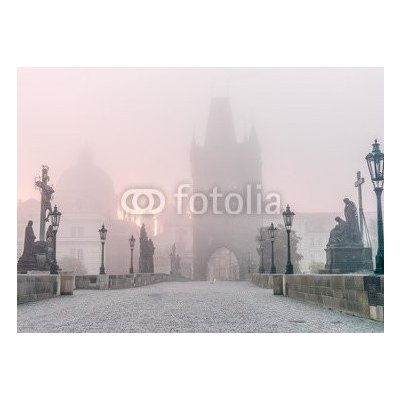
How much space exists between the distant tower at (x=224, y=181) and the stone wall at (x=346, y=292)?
64186 mm

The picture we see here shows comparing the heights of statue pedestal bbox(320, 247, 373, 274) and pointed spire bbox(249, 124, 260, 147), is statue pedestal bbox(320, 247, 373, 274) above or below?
below

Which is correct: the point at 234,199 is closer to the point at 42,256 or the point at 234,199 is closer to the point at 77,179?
the point at 77,179

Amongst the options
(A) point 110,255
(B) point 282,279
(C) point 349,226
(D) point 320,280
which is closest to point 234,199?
(A) point 110,255

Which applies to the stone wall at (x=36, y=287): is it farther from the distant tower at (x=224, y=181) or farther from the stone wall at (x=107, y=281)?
the distant tower at (x=224, y=181)

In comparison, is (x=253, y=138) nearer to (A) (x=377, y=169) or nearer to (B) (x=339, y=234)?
(B) (x=339, y=234)

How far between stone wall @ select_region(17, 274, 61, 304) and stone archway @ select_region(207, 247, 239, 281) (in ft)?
221

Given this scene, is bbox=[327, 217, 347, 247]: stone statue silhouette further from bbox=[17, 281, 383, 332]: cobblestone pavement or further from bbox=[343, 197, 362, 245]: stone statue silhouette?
bbox=[17, 281, 383, 332]: cobblestone pavement

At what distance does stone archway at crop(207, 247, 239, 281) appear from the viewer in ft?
295

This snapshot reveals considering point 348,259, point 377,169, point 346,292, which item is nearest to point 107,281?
point 348,259

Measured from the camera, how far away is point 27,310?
46.4 ft

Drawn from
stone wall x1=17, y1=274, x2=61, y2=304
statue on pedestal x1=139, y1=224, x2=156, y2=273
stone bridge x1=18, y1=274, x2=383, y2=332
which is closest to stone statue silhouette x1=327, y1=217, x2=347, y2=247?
stone wall x1=17, y1=274, x2=61, y2=304

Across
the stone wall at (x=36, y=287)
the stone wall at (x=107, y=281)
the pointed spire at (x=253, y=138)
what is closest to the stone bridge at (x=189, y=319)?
the stone wall at (x=36, y=287)

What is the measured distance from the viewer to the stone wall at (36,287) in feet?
53.1
